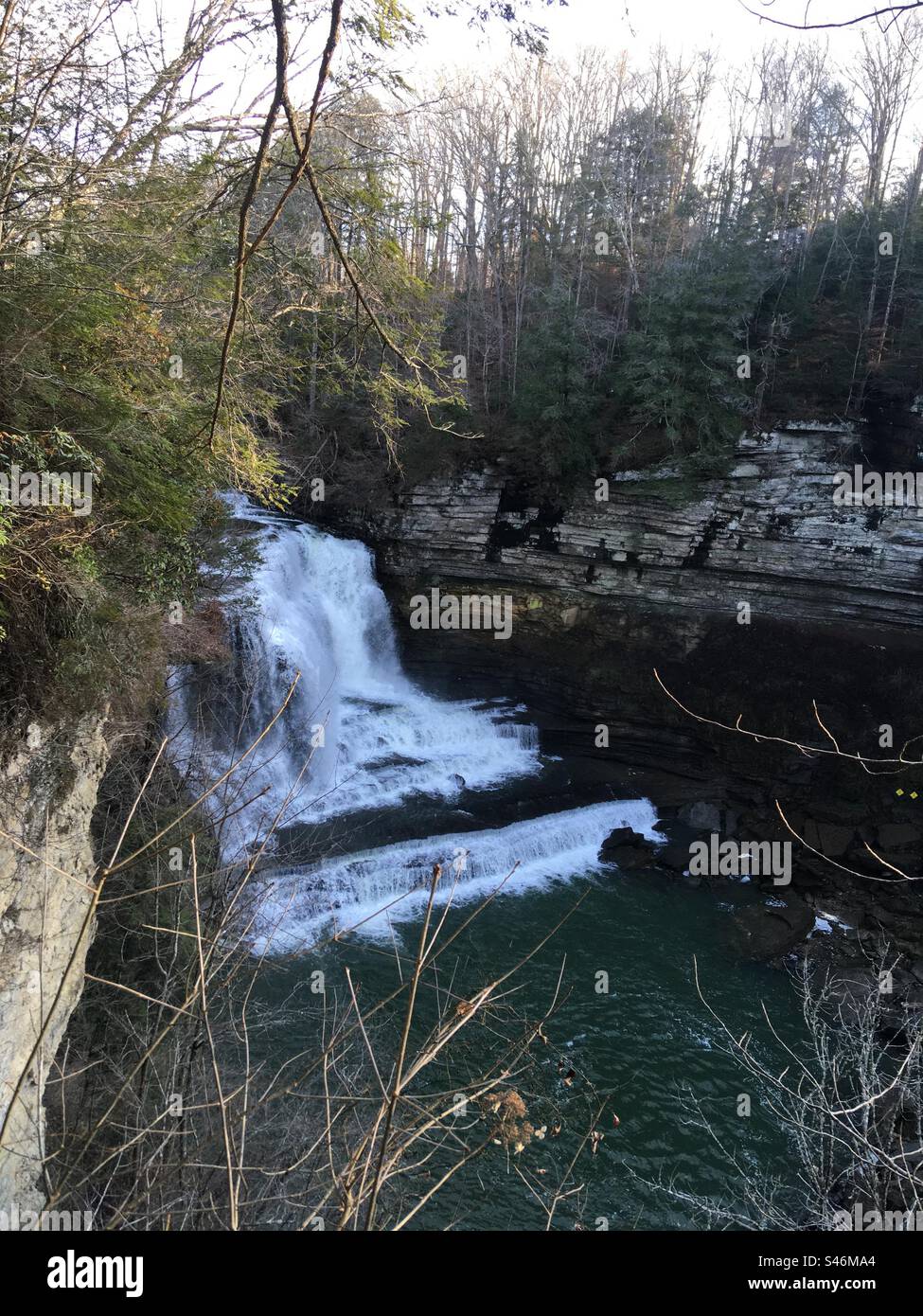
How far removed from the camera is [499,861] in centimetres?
1342

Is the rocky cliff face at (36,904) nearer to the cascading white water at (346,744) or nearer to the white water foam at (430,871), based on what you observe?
the cascading white water at (346,744)

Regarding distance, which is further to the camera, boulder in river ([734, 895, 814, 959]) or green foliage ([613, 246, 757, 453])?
A: green foliage ([613, 246, 757, 453])

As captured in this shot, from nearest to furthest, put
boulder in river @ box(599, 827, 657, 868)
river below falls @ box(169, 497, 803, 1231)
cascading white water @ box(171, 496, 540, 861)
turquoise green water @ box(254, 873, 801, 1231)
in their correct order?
1. turquoise green water @ box(254, 873, 801, 1231)
2. river below falls @ box(169, 497, 803, 1231)
3. cascading white water @ box(171, 496, 540, 861)
4. boulder in river @ box(599, 827, 657, 868)

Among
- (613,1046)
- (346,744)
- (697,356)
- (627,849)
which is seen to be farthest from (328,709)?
(697,356)

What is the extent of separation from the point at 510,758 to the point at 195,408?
11.8 m

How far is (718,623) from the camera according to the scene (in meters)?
17.1

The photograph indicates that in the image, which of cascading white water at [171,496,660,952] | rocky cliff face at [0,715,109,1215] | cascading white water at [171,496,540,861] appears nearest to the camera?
rocky cliff face at [0,715,109,1215]

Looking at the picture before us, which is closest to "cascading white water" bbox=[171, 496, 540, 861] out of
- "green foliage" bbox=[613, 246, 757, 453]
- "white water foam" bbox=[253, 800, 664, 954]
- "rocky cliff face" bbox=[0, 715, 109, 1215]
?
"white water foam" bbox=[253, 800, 664, 954]

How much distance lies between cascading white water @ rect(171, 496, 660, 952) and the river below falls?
0.15ft

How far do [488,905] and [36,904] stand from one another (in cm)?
821

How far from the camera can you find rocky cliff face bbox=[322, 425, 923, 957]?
1544 centimetres

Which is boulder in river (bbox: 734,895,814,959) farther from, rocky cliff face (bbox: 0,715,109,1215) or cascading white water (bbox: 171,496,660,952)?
rocky cliff face (bbox: 0,715,109,1215)

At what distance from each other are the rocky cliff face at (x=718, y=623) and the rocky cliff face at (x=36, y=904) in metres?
11.7
